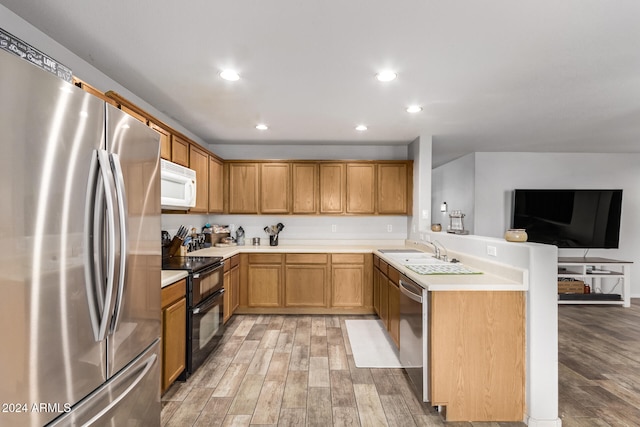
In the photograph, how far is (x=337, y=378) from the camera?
2.64 meters

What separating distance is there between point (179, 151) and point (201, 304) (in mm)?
1573

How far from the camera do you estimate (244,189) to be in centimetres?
462

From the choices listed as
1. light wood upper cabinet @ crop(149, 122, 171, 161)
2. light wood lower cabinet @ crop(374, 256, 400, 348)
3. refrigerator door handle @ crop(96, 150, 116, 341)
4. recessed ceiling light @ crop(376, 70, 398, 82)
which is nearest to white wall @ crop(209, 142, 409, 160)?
light wood lower cabinet @ crop(374, 256, 400, 348)

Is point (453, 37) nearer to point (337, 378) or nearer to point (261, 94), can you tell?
point (261, 94)

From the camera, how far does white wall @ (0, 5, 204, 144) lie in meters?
1.73

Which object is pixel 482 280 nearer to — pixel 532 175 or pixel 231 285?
pixel 231 285

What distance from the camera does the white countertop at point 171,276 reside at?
2.20 m

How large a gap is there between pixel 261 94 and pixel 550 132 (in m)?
3.83

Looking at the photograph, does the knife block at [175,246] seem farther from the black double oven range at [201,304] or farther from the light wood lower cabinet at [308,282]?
the light wood lower cabinet at [308,282]

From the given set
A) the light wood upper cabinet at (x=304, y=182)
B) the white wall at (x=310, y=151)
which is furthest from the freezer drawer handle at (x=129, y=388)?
the white wall at (x=310, y=151)

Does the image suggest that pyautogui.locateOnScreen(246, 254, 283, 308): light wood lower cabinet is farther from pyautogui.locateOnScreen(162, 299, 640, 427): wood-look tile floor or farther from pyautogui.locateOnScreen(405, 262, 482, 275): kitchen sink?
pyautogui.locateOnScreen(405, 262, 482, 275): kitchen sink

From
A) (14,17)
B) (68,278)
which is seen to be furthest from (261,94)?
(68,278)

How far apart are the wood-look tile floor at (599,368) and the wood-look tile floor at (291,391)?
0.70 m

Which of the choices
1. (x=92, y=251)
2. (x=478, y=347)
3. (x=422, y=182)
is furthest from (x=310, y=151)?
(x=92, y=251)
